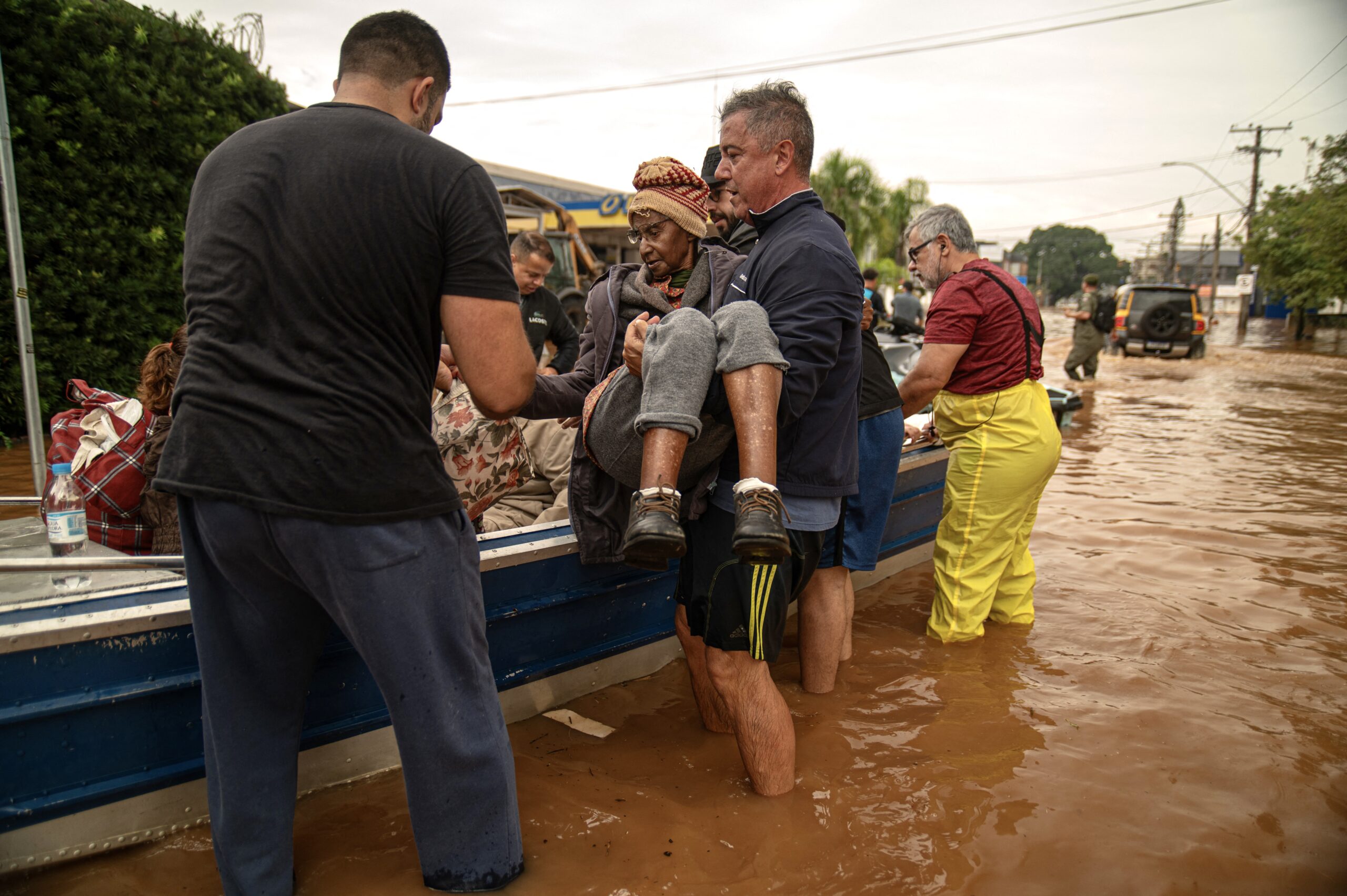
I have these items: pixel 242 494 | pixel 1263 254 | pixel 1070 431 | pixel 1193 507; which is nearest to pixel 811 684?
pixel 242 494

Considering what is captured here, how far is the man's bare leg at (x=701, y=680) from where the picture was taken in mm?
2986

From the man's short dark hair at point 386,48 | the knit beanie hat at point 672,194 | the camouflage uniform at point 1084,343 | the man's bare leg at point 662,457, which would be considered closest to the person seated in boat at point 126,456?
the man's short dark hair at point 386,48

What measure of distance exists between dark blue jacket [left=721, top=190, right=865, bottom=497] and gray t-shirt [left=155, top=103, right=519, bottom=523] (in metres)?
0.96

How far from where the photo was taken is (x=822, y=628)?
3.49m

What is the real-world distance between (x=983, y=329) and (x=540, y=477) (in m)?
2.17

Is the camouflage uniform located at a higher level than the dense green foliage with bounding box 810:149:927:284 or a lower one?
lower

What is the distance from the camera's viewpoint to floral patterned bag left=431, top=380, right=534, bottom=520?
2.96 metres

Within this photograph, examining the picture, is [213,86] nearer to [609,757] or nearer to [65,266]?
[65,266]

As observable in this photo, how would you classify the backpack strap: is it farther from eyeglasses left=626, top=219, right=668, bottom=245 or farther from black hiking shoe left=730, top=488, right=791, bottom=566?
black hiking shoe left=730, top=488, right=791, bottom=566

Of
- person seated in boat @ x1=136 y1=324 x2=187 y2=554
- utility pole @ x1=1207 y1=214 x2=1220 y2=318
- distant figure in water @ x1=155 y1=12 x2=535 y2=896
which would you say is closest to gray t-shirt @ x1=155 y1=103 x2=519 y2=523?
distant figure in water @ x1=155 y1=12 x2=535 y2=896

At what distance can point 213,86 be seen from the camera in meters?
7.98

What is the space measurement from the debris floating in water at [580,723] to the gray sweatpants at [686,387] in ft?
3.58

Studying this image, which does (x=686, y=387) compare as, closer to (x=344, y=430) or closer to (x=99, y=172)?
(x=344, y=430)

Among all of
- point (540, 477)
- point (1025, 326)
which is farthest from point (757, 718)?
point (1025, 326)
